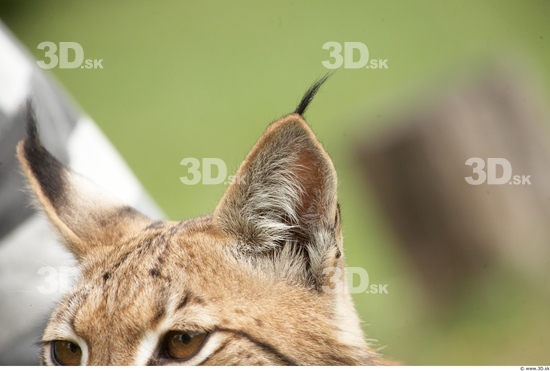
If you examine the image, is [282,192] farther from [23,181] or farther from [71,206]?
[23,181]

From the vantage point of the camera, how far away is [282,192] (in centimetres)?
358

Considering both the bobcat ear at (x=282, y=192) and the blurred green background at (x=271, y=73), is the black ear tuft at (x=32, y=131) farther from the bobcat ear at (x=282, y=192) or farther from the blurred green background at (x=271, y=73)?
the bobcat ear at (x=282, y=192)

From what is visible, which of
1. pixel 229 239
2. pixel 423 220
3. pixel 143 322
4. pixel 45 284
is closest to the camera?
pixel 143 322

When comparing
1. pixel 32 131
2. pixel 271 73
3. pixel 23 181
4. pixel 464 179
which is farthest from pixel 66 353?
pixel 464 179

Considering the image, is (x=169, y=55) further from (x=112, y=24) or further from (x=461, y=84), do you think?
(x=461, y=84)

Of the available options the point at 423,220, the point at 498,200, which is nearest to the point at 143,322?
the point at 423,220

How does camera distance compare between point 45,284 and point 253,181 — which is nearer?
point 253,181

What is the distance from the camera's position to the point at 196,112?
4879mm

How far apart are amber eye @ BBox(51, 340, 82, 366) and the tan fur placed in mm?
57

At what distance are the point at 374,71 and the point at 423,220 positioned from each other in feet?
3.84

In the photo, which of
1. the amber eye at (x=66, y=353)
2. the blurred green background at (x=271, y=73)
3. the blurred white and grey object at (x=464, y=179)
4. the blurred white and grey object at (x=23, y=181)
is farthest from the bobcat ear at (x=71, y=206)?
the blurred white and grey object at (x=464, y=179)

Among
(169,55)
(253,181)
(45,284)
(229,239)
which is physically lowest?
(45,284)

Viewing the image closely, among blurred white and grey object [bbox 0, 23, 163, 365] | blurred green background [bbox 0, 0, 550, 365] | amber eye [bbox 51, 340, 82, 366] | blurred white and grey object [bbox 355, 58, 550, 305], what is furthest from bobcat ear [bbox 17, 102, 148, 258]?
blurred white and grey object [bbox 355, 58, 550, 305]

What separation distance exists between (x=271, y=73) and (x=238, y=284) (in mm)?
1883
